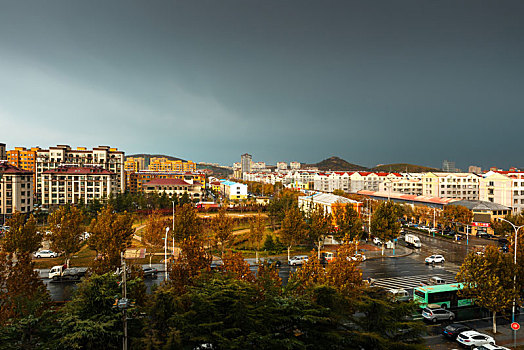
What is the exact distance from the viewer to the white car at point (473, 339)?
1564 cm

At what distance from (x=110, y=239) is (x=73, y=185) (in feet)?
181

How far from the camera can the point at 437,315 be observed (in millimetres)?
A: 18938

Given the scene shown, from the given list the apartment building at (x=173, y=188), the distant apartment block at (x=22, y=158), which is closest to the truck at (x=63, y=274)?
the apartment building at (x=173, y=188)

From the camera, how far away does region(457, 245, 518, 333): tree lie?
16.7 m

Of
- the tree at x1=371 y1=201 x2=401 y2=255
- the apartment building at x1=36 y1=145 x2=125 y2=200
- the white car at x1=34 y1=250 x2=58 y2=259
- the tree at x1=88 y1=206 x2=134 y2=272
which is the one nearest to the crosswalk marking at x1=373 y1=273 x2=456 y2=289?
the tree at x1=371 y1=201 x2=401 y2=255

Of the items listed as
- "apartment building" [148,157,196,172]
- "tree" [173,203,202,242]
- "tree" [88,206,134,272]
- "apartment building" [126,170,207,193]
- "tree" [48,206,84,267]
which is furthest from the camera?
"apartment building" [148,157,196,172]

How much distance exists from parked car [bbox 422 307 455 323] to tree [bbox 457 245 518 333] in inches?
67.6

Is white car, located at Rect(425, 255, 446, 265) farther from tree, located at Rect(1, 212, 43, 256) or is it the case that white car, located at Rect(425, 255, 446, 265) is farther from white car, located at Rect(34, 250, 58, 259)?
white car, located at Rect(34, 250, 58, 259)

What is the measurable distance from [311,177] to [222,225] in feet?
378

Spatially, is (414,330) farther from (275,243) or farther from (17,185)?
(17,185)

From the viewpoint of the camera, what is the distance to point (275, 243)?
128 ft

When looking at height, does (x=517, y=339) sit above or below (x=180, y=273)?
below

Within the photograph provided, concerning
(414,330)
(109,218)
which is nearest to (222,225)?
(109,218)

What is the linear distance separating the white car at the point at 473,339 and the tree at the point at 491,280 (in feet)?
5.38
